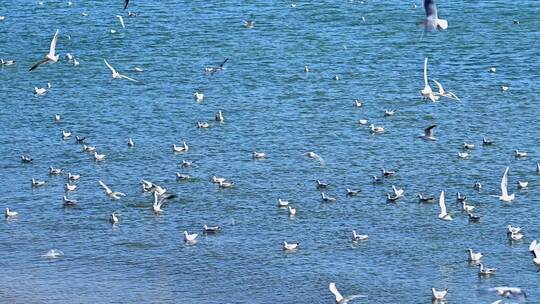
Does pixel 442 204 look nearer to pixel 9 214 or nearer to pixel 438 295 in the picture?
pixel 438 295

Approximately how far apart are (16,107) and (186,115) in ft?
22.1

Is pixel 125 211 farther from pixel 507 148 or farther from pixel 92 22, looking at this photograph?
pixel 92 22

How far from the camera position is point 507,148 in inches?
1822

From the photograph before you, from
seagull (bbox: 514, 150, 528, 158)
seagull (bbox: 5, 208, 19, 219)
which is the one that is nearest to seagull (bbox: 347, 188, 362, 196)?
seagull (bbox: 514, 150, 528, 158)

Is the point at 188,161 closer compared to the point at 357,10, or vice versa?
the point at 188,161

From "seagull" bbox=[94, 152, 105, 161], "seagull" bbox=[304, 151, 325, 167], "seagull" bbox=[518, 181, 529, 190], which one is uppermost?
"seagull" bbox=[94, 152, 105, 161]

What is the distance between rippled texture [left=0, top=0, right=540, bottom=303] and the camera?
35750 mm

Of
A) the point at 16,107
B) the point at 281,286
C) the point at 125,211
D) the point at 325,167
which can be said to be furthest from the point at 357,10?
the point at 281,286

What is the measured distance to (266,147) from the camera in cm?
4731

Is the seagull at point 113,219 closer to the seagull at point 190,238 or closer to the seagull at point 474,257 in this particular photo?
the seagull at point 190,238

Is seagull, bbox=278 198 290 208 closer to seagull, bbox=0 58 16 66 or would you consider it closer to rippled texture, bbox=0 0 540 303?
→ rippled texture, bbox=0 0 540 303

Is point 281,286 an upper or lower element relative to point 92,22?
upper

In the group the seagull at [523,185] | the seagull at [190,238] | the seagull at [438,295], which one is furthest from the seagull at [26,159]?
the seagull at [438,295]

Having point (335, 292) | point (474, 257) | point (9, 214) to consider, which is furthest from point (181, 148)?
point (335, 292)
